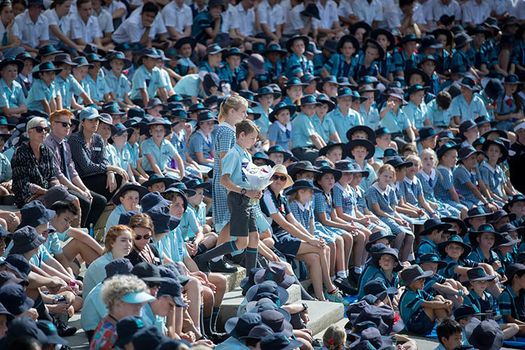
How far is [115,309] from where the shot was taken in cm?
735

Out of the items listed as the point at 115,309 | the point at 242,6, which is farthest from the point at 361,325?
the point at 242,6

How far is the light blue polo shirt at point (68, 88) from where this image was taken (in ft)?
48.5

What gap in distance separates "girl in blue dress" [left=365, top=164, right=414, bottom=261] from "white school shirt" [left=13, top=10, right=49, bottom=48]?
6105 mm

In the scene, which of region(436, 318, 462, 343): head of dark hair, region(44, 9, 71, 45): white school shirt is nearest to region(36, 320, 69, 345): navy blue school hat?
region(436, 318, 462, 343): head of dark hair

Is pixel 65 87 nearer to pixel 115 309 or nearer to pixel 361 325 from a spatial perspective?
pixel 361 325

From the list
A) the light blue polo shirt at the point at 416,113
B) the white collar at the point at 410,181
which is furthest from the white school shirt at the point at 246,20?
the white collar at the point at 410,181

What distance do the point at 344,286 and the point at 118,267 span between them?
15.2 feet

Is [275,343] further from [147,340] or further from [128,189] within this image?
[128,189]

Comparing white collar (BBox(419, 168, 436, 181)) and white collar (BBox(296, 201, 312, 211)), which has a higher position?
white collar (BBox(296, 201, 312, 211))

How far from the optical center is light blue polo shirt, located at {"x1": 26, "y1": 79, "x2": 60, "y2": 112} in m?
14.4

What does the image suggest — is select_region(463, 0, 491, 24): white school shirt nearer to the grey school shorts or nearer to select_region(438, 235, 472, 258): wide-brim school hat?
select_region(438, 235, 472, 258): wide-brim school hat

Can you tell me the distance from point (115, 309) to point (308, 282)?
5034 mm

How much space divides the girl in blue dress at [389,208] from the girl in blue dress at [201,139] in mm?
2289

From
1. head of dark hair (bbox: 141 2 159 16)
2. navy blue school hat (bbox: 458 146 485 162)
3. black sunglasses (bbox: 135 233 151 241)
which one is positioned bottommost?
navy blue school hat (bbox: 458 146 485 162)
